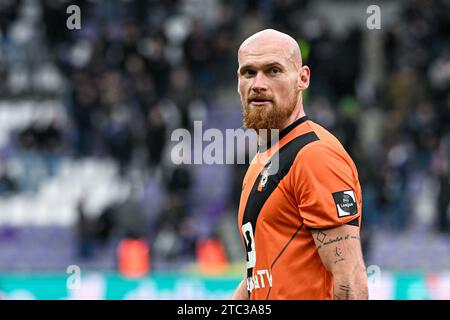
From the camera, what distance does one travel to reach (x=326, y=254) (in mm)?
3840

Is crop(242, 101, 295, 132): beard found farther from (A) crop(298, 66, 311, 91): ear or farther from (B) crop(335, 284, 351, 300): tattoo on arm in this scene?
(B) crop(335, 284, 351, 300): tattoo on arm

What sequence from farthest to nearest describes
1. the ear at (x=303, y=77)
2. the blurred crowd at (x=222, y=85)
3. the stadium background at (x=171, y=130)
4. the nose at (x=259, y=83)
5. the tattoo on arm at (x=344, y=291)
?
the blurred crowd at (x=222, y=85) < the stadium background at (x=171, y=130) < the ear at (x=303, y=77) < the nose at (x=259, y=83) < the tattoo on arm at (x=344, y=291)

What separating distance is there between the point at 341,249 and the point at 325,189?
0.24 meters

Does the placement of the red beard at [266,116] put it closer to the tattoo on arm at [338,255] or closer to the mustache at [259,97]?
the mustache at [259,97]

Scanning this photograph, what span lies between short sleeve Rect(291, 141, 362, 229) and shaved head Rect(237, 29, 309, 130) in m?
0.35

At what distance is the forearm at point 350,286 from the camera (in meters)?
3.73

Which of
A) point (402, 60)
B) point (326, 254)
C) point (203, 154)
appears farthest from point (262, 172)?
point (402, 60)

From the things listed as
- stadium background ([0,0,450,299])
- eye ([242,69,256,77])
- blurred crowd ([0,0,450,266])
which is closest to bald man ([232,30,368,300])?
eye ([242,69,256,77])

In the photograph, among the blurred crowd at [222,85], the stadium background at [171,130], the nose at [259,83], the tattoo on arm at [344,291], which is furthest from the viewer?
the blurred crowd at [222,85]

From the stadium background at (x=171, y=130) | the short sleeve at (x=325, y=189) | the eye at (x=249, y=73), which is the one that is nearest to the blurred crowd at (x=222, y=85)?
the stadium background at (x=171, y=130)

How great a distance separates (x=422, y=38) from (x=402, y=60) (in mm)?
537

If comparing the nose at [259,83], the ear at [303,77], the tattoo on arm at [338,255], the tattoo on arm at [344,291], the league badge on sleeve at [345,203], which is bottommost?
the tattoo on arm at [344,291]

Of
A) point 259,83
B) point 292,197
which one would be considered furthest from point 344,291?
point 259,83

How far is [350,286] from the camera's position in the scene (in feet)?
12.3
